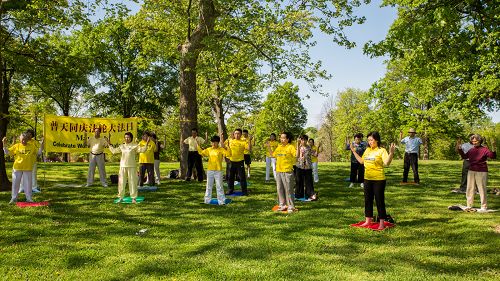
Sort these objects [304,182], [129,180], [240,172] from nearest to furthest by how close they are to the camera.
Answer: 1. [129,180]
2. [304,182]
3. [240,172]

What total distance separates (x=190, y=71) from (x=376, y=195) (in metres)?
11.2

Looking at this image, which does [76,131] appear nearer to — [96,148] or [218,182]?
[96,148]

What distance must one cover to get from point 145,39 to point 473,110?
874 inches

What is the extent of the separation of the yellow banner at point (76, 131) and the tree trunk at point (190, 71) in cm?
247

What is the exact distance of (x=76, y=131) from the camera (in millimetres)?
14562

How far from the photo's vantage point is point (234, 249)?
681cm

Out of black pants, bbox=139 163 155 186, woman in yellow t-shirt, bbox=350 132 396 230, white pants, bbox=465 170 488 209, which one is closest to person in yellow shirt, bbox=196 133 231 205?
black pants, bbox=139 163 155 186

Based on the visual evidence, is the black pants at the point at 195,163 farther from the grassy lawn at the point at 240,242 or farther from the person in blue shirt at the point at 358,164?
the person in blue shirt at the point at 358,164

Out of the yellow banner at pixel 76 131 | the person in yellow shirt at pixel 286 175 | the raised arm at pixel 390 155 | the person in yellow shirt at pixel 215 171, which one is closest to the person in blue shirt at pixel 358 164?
the person in yellow shirt at pixel 286 175

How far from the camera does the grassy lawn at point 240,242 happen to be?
5.72m

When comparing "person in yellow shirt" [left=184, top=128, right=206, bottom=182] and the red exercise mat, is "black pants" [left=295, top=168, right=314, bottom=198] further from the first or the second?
the red exercise mat

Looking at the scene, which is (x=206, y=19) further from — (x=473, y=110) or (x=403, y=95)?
(x=403, y=95)

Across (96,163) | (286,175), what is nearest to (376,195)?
(286,175)

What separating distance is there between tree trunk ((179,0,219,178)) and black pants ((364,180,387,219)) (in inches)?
391
